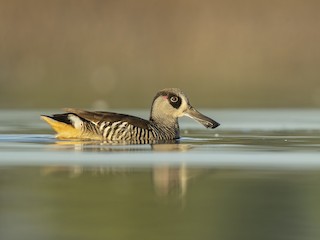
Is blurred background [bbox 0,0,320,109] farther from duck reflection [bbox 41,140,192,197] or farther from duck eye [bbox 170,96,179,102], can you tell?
duck reflection [bbox 41,140,192,197]

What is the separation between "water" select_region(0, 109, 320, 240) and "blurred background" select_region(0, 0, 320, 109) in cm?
1796

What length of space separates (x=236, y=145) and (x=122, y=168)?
3.01 metres

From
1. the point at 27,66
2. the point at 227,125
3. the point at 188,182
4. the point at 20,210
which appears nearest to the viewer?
the point at 20,210

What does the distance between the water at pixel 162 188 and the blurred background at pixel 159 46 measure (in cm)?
1796

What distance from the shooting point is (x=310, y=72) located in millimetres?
37438

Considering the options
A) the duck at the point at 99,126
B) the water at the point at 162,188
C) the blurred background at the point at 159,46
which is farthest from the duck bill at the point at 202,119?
the blurred background at the point at 159,46

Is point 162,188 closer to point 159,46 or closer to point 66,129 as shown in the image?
point 66,129

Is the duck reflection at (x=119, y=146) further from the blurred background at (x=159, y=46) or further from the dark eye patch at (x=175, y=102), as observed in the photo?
the blurred background at (x=159, y=46)

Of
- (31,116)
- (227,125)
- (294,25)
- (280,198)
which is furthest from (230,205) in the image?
(294,25)

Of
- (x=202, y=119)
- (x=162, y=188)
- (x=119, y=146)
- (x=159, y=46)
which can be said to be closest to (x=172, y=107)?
(x=202, y=119)

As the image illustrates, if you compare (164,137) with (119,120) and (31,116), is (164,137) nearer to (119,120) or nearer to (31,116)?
(119,120)

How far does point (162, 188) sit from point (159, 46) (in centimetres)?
2828

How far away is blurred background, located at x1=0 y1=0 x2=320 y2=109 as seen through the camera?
Result: 1423 inches

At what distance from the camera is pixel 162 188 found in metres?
11.8
